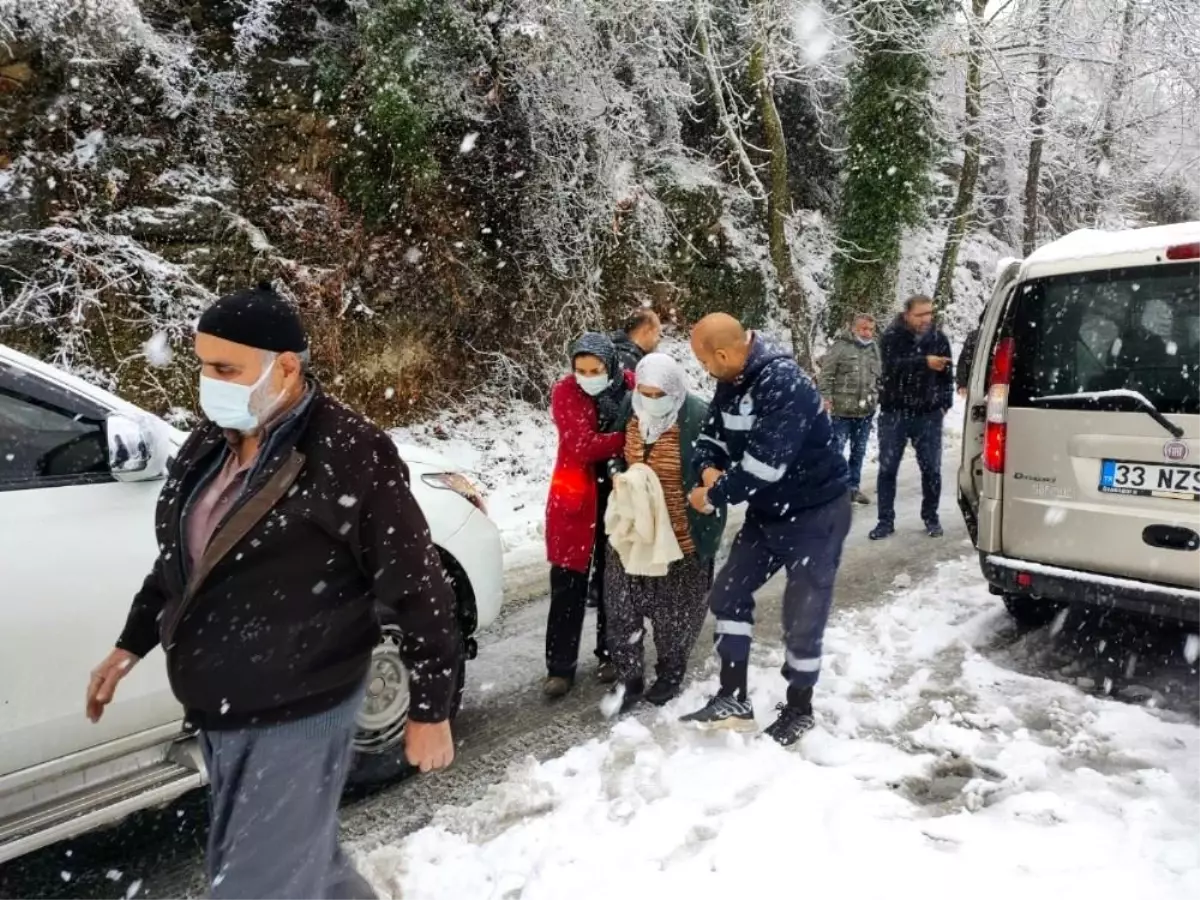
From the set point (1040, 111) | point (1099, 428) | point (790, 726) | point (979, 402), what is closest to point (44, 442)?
point (790, 726)

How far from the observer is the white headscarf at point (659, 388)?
3889 millimetres

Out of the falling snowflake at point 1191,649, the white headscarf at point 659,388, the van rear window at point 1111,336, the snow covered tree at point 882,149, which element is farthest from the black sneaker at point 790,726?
the snow covered tree at point 882,149

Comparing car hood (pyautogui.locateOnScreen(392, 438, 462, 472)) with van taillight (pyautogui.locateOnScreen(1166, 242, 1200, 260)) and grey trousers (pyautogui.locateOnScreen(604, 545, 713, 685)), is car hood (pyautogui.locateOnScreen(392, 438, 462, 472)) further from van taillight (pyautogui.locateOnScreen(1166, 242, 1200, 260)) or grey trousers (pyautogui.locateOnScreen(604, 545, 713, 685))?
van taillight (pyautogui.locateOnScreen(1166, 242, 1200, 260))

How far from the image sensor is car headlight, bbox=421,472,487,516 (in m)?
3.95

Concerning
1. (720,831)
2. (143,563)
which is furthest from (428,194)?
(720,831)

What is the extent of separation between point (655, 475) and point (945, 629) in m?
2.31

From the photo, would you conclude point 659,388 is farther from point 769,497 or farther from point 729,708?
point 729,708

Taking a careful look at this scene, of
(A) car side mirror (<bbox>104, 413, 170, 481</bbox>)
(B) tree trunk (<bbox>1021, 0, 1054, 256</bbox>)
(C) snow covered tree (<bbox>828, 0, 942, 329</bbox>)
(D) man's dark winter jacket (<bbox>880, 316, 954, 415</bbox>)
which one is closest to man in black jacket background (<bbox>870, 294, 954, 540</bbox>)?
(D) man's dark winter jacket (<bbox>880, 316, 954, 415</bbox>)

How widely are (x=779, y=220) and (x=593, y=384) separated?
948 centimetres

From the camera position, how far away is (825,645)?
15.9 ft

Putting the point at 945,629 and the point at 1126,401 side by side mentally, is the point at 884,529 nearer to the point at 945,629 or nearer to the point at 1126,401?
the point at 945,629

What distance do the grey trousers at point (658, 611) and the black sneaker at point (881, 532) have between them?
3.40 m

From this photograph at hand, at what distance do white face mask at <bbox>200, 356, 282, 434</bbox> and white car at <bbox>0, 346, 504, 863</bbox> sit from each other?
2.99 ft

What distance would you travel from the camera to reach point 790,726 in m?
3.85
